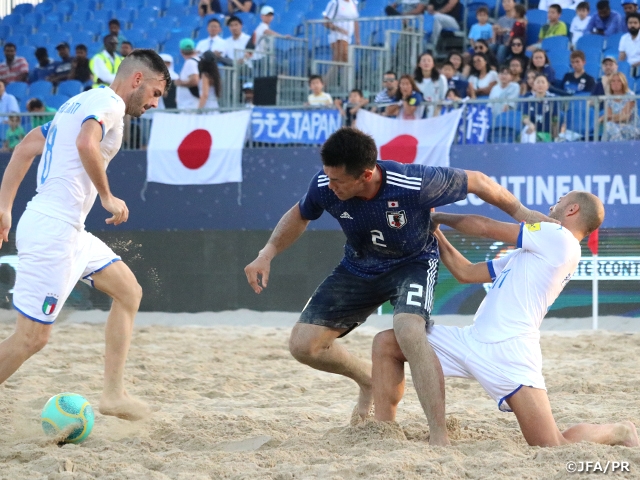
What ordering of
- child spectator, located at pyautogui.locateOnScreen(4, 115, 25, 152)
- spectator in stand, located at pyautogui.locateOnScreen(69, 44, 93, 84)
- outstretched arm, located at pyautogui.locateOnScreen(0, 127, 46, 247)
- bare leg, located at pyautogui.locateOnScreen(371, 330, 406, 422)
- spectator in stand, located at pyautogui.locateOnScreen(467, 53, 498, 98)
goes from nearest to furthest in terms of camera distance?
bare leg, located at pyautogui.locateOnScreen(371, 330, 406, 422) < outstretched arm, located at pyautogui.locateOnScreen(0, 127, 46, 247) < spectator in stand, located at pyautogui.locateOnScreen(467, 53, 498, 98) < child spectator, located at pyautogui.locateOnScreen(4, 115, 25, 152) < spectator in stand, located at pyautogui.locateOnScreen(69, 44, 93, 84)

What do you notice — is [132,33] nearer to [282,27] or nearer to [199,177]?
[282,27]

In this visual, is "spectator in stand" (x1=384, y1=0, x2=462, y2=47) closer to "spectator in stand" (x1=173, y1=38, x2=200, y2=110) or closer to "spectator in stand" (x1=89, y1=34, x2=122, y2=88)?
"spectator in stand" (x1=173, y1=38, x2=200, y2=110)

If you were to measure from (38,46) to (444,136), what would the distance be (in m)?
9.65

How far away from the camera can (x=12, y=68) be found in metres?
14.9

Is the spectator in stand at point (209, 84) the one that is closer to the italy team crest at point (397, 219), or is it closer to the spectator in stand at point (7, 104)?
the spectator in stand at point (7, 104)

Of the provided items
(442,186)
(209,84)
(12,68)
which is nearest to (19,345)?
(442,186)

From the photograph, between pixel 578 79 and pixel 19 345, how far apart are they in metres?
8.16

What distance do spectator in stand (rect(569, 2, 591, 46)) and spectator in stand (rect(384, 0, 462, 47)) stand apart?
172 centimetres

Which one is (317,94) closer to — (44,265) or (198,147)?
(198,147)

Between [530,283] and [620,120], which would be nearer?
[530,283]

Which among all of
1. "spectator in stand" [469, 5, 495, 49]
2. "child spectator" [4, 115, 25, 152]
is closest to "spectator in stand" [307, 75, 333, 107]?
"spectator in stand" [469, 5, 495, 49]

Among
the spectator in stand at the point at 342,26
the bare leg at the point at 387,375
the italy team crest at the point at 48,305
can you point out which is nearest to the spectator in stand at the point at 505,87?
the spectator in stand at the point at 342,26

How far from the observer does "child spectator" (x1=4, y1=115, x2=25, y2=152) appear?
11.1 metres

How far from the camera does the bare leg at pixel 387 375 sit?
443cm
